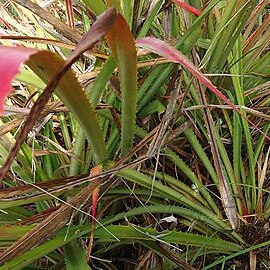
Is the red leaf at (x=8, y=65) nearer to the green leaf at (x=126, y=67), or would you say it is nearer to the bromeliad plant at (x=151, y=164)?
the green leaf at (x=126, y=67)

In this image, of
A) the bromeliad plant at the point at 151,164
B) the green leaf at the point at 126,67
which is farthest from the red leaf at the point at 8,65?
the bromeliad plant at the point at 151,164

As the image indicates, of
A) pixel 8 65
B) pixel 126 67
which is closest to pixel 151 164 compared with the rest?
pixel 126 67

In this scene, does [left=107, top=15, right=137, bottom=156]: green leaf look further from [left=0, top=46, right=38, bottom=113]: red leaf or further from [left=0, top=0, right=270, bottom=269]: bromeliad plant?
[left=0, top=46, right=38, bottom=113]: red leaf

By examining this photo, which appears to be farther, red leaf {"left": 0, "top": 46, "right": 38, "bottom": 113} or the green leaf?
the green leaf

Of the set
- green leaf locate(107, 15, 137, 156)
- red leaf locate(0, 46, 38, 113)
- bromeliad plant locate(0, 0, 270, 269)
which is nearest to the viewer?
red leaf locate(0, 46, 38, 113)

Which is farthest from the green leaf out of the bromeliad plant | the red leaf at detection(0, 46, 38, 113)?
the red leaf at detection(0, 46, 38, 113)

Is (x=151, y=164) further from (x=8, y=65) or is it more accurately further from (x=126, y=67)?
(x=8, y=65)

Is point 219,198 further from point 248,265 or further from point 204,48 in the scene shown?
point 204,48
